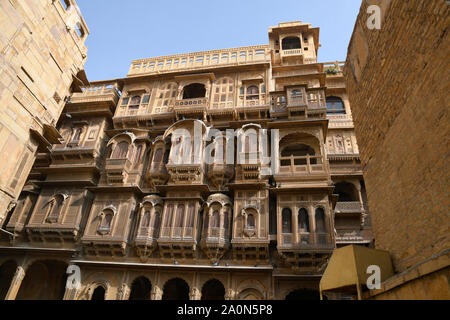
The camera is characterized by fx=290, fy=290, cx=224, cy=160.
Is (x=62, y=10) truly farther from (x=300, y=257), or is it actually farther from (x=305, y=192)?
(x=300, y=257)

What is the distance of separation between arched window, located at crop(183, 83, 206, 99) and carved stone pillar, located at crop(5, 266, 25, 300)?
50.1 ft

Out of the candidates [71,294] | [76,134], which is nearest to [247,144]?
[71,294]

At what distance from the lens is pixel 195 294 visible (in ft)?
45.7

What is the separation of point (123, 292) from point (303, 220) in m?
9.71

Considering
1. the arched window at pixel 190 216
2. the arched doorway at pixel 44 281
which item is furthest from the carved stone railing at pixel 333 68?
the arched doorway at pixel 44 281

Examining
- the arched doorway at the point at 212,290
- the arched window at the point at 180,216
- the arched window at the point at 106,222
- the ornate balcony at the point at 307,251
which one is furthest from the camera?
the arched doorway at the point at 212,290

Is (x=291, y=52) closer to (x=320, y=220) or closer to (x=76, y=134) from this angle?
(x=320, y=220)

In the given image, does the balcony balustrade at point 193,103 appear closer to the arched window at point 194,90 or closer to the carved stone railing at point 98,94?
the arched window at point 194,90

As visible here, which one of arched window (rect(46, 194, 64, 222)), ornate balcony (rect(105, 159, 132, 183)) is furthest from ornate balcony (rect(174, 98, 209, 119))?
arched window (rect(46, 194, 64, 222))

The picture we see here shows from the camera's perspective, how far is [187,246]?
1461 centimetres

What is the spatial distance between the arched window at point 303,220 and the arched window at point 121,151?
11118mm

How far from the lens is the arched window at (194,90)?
22006 millimetres

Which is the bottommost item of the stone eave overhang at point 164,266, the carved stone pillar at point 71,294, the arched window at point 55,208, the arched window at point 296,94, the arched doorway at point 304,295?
the carved stone pillar at point 71,294
